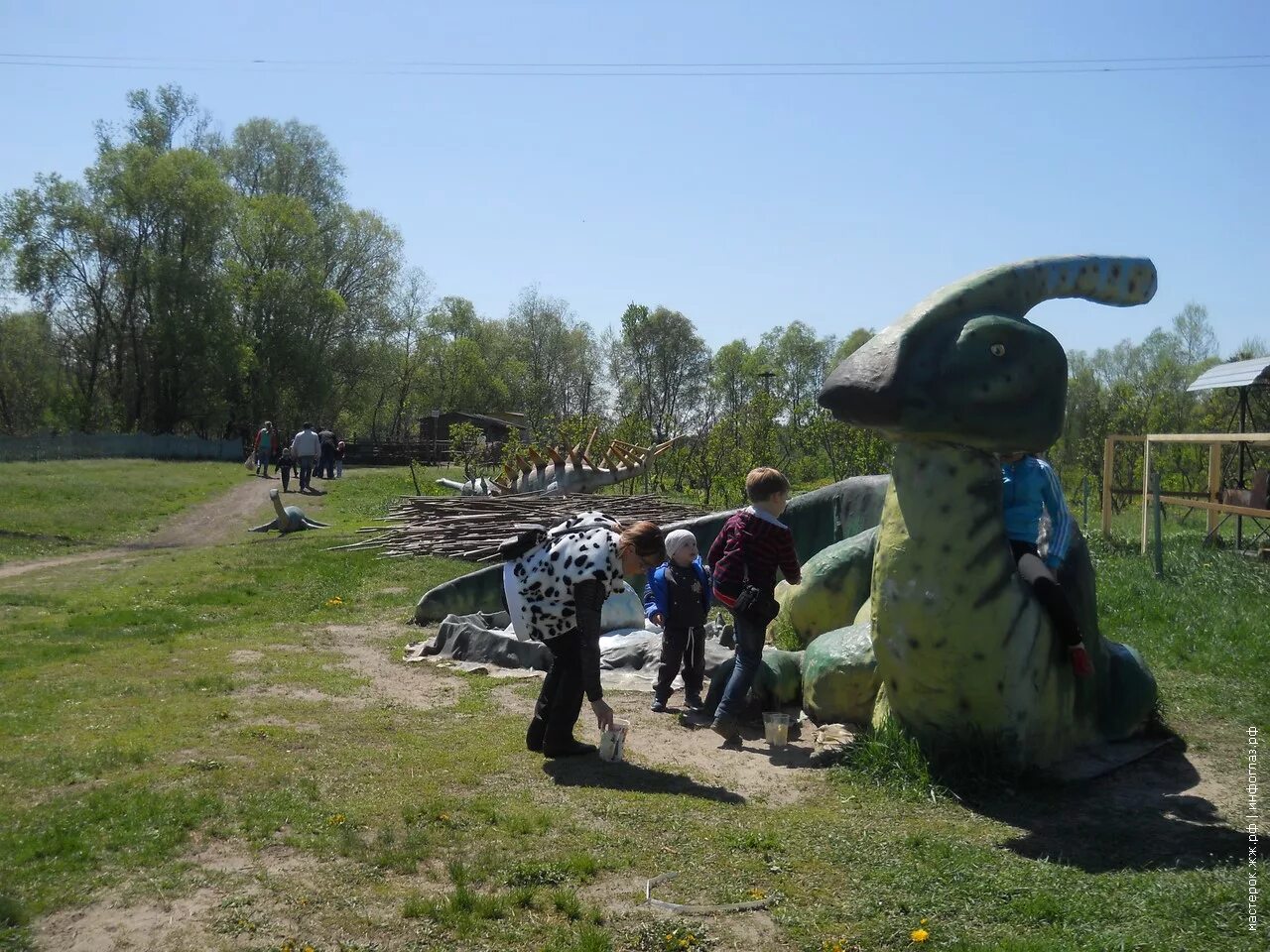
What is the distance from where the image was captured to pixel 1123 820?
5090 mm

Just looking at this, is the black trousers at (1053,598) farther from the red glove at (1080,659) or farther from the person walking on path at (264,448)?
the person walking on path at (264,448)

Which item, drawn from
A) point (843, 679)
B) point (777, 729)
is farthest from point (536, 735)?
point (843, 679)

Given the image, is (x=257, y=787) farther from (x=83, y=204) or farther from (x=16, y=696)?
(x=83, y=204)

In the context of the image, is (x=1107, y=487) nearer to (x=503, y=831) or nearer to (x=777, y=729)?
(x=777, y=729)

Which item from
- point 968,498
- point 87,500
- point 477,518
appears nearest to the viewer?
point 968,498

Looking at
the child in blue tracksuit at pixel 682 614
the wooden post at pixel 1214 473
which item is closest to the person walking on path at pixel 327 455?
the wooden post at pixel 1214 473

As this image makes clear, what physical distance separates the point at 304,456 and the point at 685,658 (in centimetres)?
2140

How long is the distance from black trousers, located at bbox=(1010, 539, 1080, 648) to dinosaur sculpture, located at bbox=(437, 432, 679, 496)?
15489 millimetres

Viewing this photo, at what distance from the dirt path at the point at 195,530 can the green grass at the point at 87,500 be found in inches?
15.7

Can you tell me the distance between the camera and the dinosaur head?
5.26 metres

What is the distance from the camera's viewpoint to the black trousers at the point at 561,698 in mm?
6145

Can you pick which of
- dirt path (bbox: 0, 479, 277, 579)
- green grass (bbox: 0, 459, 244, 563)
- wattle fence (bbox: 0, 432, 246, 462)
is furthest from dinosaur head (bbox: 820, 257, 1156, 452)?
wattle fence (bbox: 0, 432, 246, 462)

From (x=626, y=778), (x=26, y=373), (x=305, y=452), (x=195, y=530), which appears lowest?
(x=195, y=530)

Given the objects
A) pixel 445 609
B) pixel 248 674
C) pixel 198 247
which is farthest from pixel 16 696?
pixel 198 247
